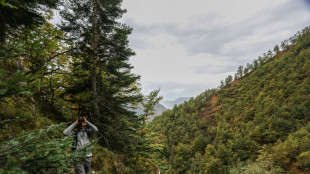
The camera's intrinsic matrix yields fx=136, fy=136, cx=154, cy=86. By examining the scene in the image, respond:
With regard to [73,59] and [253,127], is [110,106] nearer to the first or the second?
[73,59]

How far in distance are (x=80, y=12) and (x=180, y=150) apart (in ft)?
221

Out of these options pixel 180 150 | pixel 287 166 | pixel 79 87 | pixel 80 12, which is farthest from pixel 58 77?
pixel 180 150

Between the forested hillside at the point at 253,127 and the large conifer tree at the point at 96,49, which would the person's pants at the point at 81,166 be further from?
the forested hillside at the point at 253,127

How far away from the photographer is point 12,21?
14.6 feet

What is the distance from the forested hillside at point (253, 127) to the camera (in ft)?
115

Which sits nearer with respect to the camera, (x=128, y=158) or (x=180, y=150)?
(x=128, y=158)

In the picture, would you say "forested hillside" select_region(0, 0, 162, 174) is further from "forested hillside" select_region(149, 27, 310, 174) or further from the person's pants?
"forested hillside" select_region(149, 27, 310, 174)

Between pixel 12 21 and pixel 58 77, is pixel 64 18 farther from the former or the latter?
pixel 58 77

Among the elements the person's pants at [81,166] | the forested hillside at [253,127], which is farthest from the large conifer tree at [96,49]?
the forested hillside at [253,127]

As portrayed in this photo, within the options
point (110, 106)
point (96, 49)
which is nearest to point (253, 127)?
point (110, 106)

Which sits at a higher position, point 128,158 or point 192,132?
point 128,158

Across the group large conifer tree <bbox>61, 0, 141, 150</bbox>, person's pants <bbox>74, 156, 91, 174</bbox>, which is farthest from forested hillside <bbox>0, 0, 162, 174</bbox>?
person's pants <bbox>74, 156, 91, 174</bbox>

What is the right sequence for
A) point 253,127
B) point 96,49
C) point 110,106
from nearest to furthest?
point 96,49, point 110,106, point 253,127

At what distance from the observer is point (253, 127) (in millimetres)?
58094
